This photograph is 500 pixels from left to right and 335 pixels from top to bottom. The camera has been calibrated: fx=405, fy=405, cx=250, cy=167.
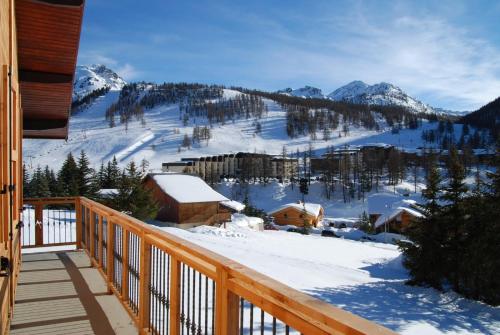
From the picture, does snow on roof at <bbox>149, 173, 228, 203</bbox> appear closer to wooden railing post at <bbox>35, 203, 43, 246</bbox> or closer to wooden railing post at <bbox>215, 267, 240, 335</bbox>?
wooden railing post at <bbox>35, 203, 43, 246</bbox>

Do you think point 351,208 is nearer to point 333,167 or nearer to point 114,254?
point 333,167

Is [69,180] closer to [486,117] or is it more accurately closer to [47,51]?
[47,51]

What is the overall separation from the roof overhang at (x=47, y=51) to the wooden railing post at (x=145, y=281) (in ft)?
8.66

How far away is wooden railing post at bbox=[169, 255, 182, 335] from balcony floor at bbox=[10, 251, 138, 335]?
4.71ft

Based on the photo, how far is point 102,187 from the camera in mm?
48312

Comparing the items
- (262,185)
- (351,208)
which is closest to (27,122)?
(351,208)

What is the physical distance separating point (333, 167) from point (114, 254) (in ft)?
300

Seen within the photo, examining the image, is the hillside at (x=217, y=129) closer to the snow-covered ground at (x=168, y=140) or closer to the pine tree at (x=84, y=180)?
the snow-covered ground at (x=168, y=140)

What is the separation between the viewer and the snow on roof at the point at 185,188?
40.6m

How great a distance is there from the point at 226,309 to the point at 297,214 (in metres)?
57.7

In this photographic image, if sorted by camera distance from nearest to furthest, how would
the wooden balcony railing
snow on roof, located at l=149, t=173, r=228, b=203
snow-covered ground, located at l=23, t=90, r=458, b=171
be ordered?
1. the wooden balcony railing
2. snow on roof, located at l=149, t=173, r=228, b=203
3. snow-covered ground, located at l=23, t=90, r=458, b=171

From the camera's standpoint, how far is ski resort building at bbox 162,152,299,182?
96.7m

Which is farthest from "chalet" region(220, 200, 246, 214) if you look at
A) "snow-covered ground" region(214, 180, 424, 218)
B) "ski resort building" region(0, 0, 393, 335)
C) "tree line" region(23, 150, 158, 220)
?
"ski resort building" region(0, 0, 393, 335)

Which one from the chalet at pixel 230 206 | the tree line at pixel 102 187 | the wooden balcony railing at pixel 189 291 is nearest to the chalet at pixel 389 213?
the chalet at pixel 230 206
